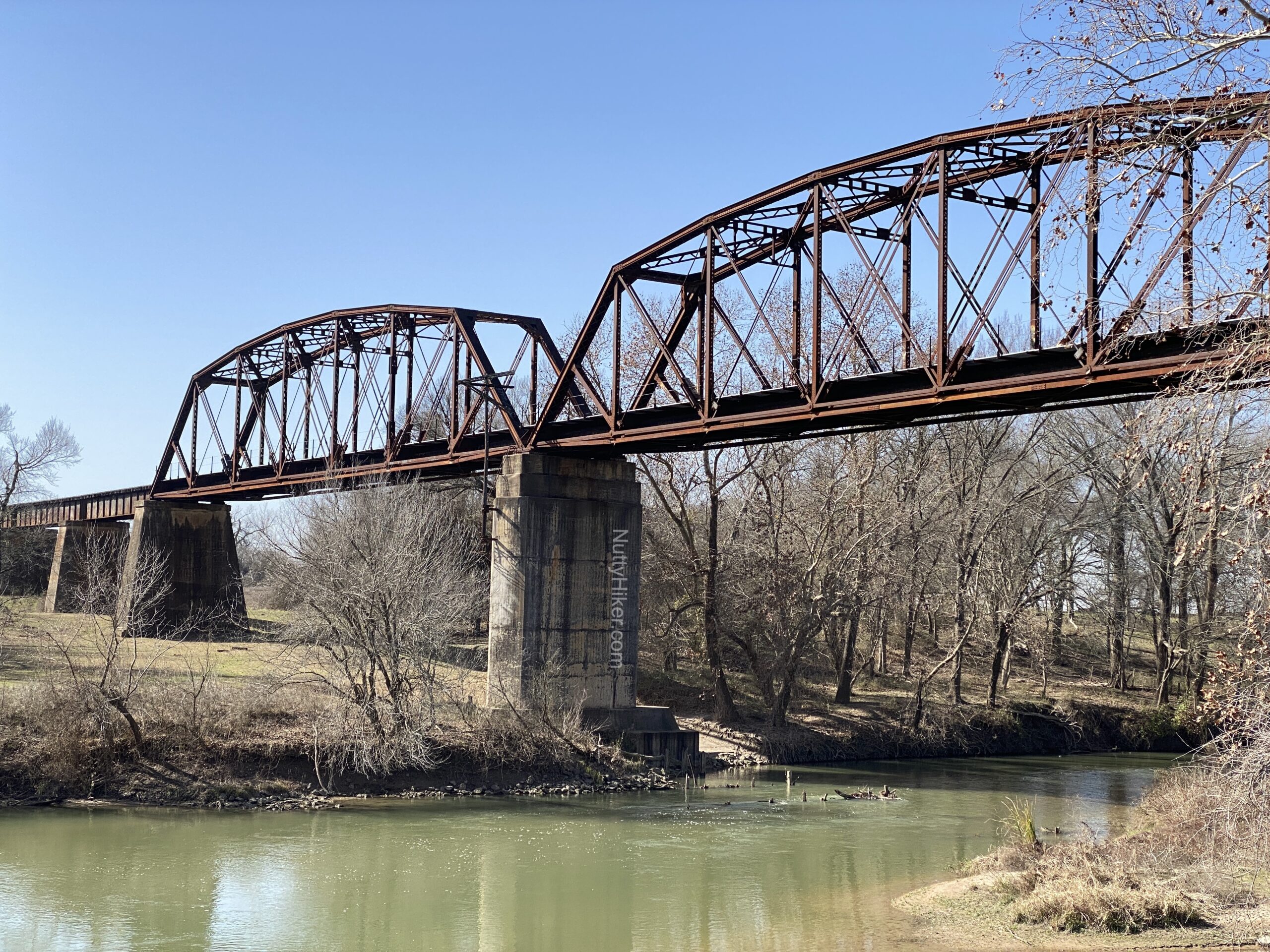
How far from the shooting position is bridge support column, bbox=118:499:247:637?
54938 millimetres

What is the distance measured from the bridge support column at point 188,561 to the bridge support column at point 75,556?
393cm

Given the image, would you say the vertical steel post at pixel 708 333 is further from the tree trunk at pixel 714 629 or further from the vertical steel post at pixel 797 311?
the tree trunk at pixel 714 629

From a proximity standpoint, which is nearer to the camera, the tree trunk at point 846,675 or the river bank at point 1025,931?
→ the river bank at point 1025,931

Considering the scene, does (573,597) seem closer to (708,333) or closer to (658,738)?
(658,738)

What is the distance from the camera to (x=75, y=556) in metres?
61.8

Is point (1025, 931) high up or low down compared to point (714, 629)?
down

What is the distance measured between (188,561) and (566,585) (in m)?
27.3

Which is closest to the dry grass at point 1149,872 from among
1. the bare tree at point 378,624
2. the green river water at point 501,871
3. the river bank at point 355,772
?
the green river water at point 501,871

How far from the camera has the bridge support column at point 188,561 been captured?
54.9 metres

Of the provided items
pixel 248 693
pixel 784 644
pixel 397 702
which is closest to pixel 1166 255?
pixel 397 702

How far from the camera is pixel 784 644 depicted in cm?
4319

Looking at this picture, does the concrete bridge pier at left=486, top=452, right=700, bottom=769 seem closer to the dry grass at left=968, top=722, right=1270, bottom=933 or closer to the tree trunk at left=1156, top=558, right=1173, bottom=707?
the dry grass at left=968, top=722, right=1270, bottom=933

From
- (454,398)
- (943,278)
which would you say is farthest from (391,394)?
(943,278)

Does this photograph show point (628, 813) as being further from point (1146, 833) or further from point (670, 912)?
point (1146, 833)
